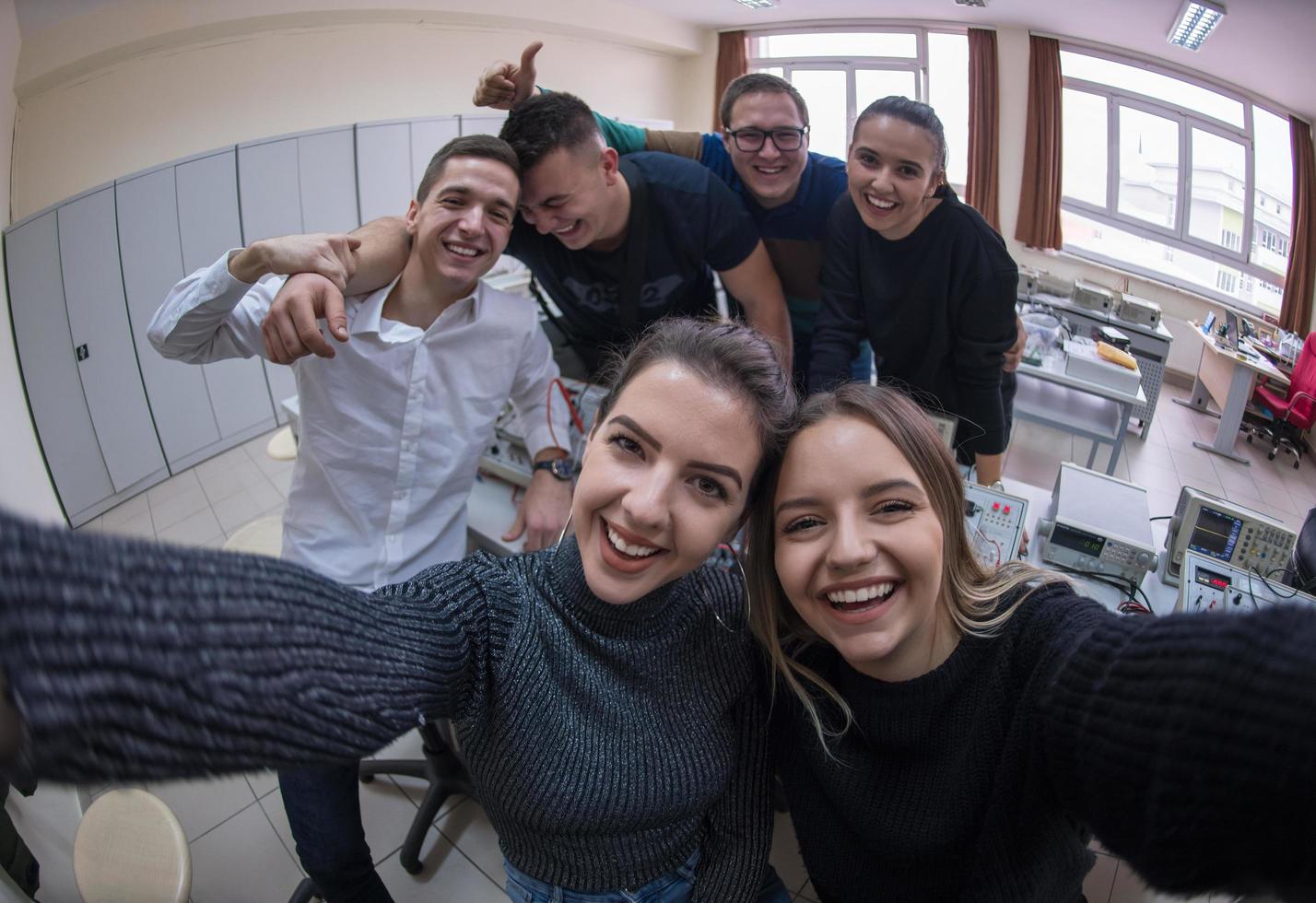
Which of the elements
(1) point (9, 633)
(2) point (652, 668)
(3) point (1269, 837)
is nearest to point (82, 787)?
(1) point (9, 633)

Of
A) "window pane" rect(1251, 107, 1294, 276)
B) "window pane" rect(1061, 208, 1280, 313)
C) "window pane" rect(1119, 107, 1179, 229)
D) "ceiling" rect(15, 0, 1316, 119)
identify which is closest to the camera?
"ceiling" rect(15, 0, 1316, 119)

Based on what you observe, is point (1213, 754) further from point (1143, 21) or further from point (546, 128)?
point (1143, 21)

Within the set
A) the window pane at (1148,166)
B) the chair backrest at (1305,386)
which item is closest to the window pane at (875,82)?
the window pane at (1148,166)

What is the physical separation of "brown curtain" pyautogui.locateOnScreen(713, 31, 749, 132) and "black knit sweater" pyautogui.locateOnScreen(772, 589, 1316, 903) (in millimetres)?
5177

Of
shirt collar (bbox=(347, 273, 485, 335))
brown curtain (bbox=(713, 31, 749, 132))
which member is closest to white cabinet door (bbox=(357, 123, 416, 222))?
shirt collar (bbox=(347, 273, 485, 335))

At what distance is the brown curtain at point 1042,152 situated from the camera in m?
6.17

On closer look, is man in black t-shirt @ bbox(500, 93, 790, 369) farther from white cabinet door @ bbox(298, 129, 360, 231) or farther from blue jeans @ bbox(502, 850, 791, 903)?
blue jeans @ bbox(502, 850, 791, 903)

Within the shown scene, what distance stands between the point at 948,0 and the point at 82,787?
260 inches

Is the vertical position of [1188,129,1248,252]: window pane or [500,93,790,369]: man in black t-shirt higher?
[1188,129,1248,252]: window pane

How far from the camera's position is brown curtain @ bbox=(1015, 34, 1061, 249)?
6.17 metres

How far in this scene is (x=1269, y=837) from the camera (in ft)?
1.90

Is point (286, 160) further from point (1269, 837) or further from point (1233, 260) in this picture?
point (1233, 260)

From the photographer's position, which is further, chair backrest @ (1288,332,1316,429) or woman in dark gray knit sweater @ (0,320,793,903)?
chair backrest @ (1288,332,1316,429)

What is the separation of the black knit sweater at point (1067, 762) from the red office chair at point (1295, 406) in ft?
17.2
